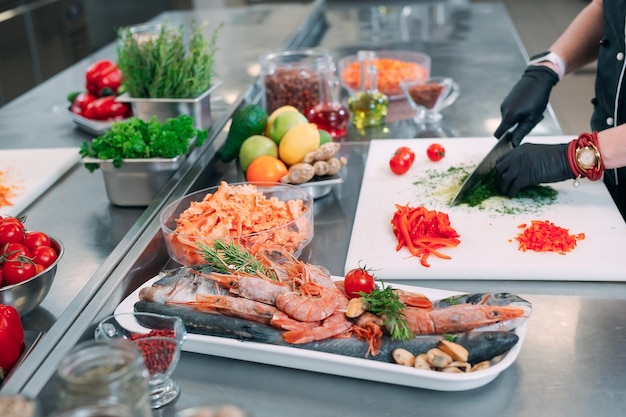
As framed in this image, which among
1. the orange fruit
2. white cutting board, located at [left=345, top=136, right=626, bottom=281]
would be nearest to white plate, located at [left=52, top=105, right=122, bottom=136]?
the orange fruit

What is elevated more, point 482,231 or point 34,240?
point 34,240

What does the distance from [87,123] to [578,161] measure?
1.56 meters

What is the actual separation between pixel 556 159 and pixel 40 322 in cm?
120

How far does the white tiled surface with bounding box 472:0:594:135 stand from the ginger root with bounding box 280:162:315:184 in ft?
9.74

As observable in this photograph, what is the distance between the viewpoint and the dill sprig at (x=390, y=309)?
3.86 feet

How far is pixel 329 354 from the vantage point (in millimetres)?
1179

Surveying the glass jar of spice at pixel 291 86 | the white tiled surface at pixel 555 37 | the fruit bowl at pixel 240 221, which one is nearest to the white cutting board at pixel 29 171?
the fruit bowl at pixel 240 221

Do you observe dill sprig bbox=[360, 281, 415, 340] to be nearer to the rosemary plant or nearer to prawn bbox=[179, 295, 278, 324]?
prawn bbox=[179, 295, 278, 324]

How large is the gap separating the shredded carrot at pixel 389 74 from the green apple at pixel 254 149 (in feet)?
2.68

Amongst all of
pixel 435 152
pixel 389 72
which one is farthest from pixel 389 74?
pixel 435 152

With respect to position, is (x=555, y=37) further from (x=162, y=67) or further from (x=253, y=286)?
(x=253, y=286)

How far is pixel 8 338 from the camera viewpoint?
1.25 metres

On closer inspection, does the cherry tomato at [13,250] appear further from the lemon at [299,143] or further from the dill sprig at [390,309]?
the lemon at [299,143]

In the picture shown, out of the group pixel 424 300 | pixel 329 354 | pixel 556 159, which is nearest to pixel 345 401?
pixel 329 354
